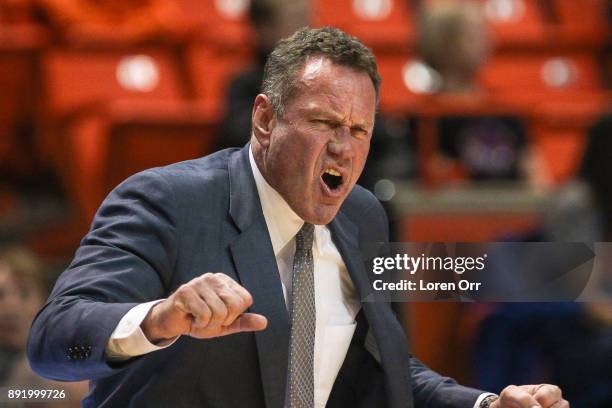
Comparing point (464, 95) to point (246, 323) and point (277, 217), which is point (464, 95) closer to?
point (277, 217)

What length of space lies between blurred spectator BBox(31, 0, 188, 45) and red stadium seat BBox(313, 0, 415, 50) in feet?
1.85

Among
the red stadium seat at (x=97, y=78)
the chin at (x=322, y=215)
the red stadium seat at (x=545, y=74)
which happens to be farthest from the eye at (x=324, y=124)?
the red stadium seat at (x=545, y=74)

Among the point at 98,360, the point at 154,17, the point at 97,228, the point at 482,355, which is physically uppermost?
the point at 154,17

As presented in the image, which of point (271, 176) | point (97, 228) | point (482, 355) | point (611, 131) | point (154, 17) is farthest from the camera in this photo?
point (154, 17)

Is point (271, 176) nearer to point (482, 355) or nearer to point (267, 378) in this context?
point (267, 378)

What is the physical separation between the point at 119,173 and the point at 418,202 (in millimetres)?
668

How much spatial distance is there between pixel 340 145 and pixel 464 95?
1.65 metres

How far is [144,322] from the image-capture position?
1.22 metres

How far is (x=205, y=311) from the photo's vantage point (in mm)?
1135

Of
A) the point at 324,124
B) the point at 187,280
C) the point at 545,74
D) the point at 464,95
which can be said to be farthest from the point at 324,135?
the point at 545,74

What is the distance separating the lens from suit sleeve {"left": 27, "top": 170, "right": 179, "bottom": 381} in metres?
1.25

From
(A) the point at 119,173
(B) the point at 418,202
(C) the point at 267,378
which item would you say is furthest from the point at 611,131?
(C) the point at 267,378

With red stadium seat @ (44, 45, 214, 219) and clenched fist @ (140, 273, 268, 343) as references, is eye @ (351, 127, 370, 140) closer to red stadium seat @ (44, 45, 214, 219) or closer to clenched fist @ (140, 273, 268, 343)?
clenched fist @ (140, 273, 268, 343)

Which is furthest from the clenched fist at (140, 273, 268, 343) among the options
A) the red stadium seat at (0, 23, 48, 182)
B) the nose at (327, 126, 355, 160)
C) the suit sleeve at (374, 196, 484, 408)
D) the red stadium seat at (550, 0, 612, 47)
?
the red stadium seat at (550, 0, 612, 47)
